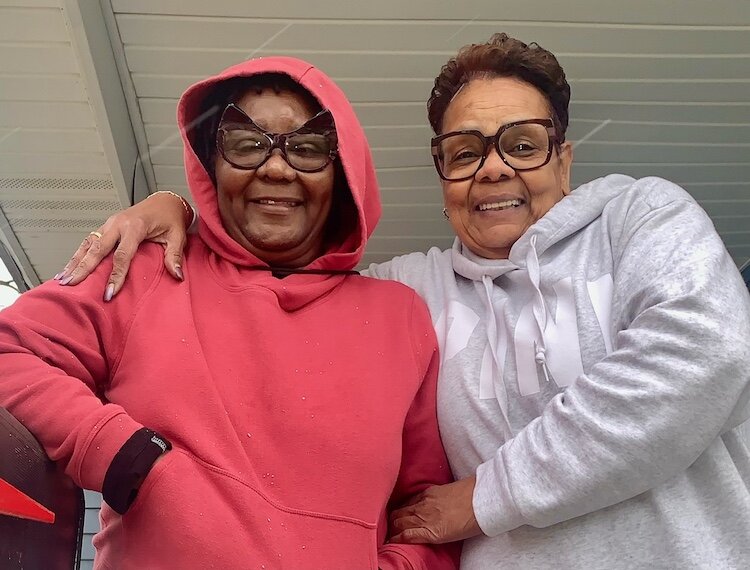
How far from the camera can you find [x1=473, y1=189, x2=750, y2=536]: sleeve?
991mm

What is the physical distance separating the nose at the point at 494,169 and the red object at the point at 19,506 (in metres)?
1.01

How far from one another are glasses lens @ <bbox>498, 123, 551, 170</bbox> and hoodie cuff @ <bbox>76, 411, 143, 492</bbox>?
92 cm

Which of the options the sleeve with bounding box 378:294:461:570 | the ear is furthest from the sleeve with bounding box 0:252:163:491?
the ear

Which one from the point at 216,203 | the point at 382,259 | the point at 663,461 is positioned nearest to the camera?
the point at 663,461

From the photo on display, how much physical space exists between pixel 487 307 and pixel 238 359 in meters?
0.53

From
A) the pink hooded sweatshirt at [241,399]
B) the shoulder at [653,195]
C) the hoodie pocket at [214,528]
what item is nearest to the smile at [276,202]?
the pink hooded sweatshirt at [241,399]

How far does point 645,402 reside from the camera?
1.00m

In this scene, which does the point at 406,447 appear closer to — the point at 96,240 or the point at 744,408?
the point at 744,408

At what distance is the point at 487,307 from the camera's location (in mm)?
1394

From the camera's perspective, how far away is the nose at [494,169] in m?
1.41

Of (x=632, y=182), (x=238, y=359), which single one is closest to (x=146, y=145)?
(x=238, y=359)

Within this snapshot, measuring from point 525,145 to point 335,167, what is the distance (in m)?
0.41

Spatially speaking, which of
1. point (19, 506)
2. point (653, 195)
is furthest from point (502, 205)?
point (19, 506)

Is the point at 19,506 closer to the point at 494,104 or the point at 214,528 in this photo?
the point at 214,528
